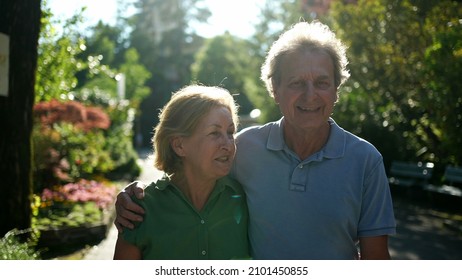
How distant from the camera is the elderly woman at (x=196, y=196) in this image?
2.48 meters

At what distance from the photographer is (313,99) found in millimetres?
2521

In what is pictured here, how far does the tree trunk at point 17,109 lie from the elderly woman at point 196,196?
2697 mm

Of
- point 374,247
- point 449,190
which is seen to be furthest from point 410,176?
point 374,247

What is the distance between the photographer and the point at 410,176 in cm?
1236

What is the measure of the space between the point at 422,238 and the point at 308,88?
6.04 meters

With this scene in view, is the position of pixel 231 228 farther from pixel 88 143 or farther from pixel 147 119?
pixel 147 119

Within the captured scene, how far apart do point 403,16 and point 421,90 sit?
5.20 ft

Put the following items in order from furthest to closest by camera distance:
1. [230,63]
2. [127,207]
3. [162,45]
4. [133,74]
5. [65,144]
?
[230,63] < [133,74] < [162,45] < [65,144] < [127,207]

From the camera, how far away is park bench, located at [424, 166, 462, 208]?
359 inches

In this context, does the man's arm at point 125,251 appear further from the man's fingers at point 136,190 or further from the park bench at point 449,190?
the park bench at point 449,190

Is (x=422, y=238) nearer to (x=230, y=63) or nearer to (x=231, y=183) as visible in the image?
(x=231, y=183)

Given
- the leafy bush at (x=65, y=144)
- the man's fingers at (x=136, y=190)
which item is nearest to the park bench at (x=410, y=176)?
the leafy bush at (x=65, y=144)

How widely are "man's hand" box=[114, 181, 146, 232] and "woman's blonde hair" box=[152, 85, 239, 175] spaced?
10.1 inches
